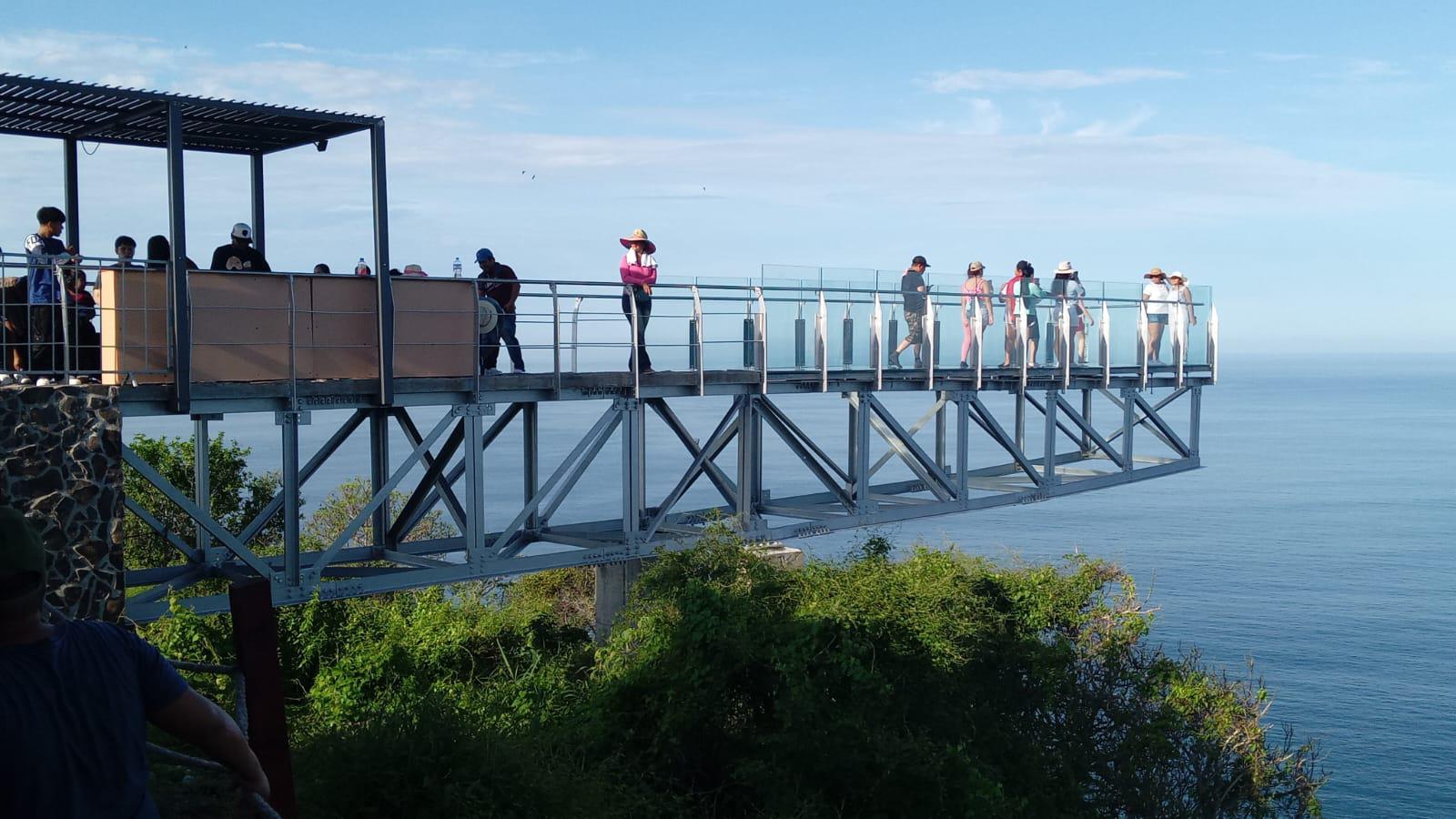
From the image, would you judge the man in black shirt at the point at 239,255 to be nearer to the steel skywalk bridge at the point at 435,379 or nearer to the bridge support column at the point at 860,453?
the steel skywalk bridge at the point at 435,379

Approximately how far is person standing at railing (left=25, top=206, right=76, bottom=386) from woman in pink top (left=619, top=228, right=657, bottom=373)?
677 cm

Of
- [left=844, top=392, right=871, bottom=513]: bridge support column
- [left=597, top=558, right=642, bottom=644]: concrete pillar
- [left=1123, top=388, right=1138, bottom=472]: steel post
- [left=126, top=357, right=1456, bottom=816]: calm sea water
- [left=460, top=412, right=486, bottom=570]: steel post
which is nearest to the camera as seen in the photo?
[left=460, top=412, right=486, bottom=570]: steel post

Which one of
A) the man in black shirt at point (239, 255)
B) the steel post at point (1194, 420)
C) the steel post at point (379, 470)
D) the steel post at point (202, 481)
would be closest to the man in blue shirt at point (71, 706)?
the man in black shirt at point (239, 255)

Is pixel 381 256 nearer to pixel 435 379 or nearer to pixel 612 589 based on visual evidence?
pixel 435 379

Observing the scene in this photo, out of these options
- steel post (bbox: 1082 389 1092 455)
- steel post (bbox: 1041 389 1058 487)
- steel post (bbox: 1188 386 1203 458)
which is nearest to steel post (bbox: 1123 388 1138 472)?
steel post (bbox: 1082 389 1092 455)

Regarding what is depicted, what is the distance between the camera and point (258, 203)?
53.0ft

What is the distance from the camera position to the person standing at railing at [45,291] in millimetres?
11445

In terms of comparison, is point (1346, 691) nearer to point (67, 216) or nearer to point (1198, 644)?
point (1198, 644)

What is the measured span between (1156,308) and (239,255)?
57.1ft

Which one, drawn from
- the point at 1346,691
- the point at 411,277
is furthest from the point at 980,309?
the point at 1346,691

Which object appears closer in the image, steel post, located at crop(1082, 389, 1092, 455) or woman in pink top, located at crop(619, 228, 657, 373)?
woman in pink top, located at crop(619, 228, 657, 373)

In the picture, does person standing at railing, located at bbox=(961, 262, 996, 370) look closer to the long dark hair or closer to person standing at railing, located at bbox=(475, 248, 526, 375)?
person standing at railing, located at bbox=(475, 248, 526, 375)

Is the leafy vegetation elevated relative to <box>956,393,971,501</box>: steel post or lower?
lower

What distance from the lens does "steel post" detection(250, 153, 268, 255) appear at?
16031mm
